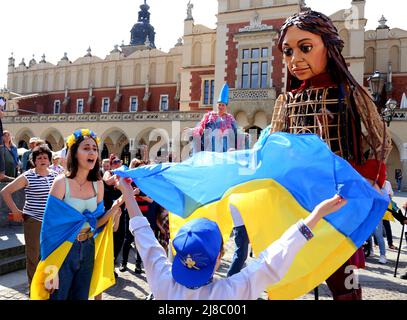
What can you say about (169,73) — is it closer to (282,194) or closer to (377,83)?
(377,83)

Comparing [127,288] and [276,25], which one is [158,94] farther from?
[127,288]

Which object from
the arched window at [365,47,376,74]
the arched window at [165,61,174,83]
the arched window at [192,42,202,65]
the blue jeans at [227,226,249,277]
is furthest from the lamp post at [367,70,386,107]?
the arched window at [165,61,174,83]

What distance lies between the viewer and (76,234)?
3180 mm

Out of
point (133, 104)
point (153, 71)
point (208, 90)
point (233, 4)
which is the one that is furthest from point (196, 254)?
point (133, 104)

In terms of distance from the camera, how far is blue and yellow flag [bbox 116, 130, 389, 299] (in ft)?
7.26

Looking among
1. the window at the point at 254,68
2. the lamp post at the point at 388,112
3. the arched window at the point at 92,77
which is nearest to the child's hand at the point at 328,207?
the lamp post at the point at 388,112

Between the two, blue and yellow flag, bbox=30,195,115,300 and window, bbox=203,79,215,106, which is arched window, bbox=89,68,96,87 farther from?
blue and yellow flag, bbox=30,195,115,300

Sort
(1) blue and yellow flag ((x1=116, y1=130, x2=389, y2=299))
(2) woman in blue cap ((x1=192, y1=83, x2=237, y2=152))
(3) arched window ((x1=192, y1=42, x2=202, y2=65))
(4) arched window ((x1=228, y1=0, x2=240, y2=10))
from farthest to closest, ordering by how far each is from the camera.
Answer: (3) arched window ((x1=192, y1=42, x2=202, y2=65)), (4) arched window ((x1=228, y1=0, x2=240, y2=10)), (2) woman in blue cap ((x1=192, y1=83, x2=237, y2=152)), (1) blue and yellow flag ((x1=116, y1=130, x2=389, y2=299))

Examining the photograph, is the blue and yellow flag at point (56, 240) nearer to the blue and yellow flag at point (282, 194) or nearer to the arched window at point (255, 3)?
the blue and yellow flag at point (282, 194)

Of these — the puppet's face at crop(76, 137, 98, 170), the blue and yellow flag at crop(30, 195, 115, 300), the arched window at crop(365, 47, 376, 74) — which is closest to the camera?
the blue and yellow flag at crop(30, 195, 115, 300)

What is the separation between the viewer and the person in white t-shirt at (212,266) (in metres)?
1.84

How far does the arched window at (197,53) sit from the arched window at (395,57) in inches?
553

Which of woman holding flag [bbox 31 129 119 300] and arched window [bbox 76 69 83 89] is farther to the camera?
arched window [bbox 76 69 83 89]

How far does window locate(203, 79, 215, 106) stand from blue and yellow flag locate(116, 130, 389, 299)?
84.1 ft
